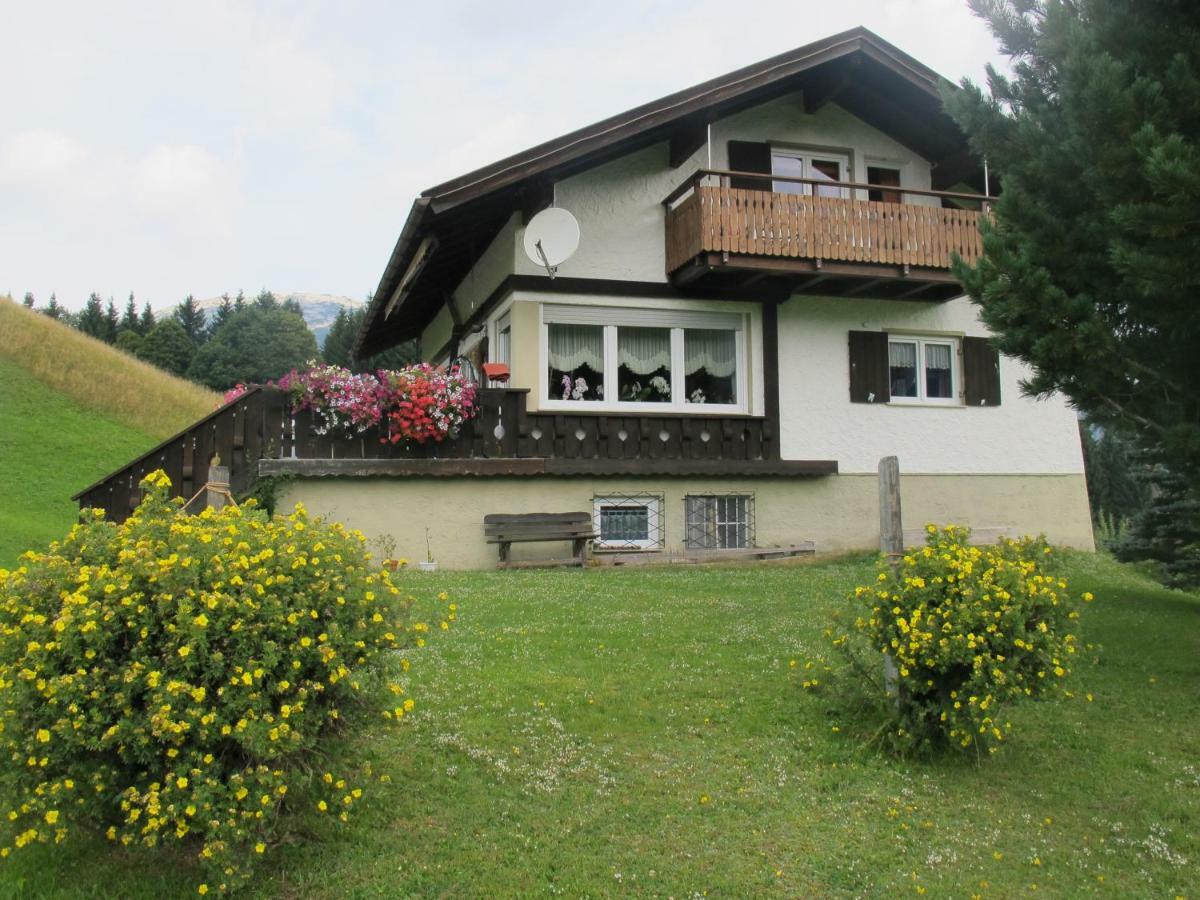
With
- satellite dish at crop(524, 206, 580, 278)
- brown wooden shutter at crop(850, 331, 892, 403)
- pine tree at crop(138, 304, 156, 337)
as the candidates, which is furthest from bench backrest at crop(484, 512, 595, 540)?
pine tree at crop(138, 304, 156, 337)

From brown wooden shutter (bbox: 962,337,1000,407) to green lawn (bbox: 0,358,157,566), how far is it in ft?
50.8

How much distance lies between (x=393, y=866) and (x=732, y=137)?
1356 centimetres

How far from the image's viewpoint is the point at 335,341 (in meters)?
59.2

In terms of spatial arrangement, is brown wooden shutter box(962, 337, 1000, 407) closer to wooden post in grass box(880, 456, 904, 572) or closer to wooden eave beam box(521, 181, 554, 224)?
wooden eave beam box(521, 181, 554, 224)

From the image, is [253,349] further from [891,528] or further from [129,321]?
[891,528]

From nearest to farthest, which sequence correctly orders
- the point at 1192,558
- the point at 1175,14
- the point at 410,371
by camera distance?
the point at 1175,14 < the point at 1192,558 < the point at 410,371

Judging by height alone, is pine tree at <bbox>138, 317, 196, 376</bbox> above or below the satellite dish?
above

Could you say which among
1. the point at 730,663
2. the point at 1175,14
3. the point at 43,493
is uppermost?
the point at 1175,14

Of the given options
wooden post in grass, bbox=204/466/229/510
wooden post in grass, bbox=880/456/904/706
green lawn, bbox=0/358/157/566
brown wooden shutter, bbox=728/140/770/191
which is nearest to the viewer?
wooden post in grass, bbox=880/456/904/706

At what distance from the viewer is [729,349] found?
15773mm

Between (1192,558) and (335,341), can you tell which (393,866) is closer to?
(1192,558)

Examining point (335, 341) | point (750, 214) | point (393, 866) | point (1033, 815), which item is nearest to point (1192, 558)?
point (750, 214)

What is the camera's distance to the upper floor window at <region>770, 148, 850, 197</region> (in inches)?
637

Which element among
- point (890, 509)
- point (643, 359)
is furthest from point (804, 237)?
→ point (890, 509)
